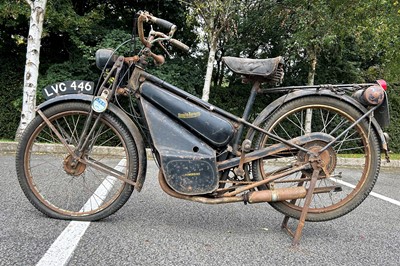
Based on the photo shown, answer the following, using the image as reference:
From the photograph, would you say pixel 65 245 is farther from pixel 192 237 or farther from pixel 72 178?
pixel 72 178

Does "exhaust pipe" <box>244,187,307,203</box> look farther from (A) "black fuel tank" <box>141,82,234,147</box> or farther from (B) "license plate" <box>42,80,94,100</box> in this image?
(B) "license plate" <box>42,80,94,100</box>

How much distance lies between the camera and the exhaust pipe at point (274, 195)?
245cm

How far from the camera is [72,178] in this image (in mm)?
3092

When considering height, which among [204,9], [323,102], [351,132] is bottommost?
[351,132]

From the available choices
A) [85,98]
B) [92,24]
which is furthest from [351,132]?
[92,24]

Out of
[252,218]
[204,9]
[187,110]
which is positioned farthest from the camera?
[204,9]

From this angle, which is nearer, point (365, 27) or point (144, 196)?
point (144, 196)

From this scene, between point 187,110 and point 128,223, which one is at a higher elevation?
point 187,110

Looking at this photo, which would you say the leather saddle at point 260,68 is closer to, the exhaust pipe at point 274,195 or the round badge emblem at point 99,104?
the exhaust pipe at point 274,195

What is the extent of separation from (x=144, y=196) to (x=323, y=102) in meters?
2.07

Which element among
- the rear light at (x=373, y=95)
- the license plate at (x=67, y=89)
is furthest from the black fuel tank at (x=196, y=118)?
the rear light at (x=373, y=95)

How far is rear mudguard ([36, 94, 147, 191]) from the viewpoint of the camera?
2590 mm

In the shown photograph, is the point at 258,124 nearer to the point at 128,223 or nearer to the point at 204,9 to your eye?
the point at 128,223

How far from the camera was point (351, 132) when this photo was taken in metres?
2.66
